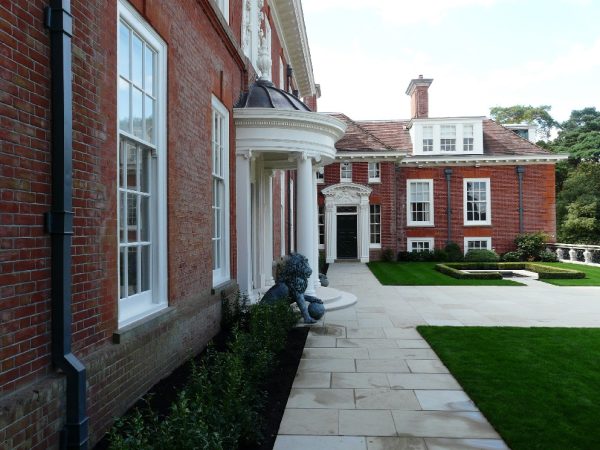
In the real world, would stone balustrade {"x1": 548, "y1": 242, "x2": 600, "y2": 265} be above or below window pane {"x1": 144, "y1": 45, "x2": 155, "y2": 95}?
below

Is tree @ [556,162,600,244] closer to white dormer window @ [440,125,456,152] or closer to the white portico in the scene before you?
white dormer window @ [440,125,456,152]

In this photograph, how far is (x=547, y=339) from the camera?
8.40 m

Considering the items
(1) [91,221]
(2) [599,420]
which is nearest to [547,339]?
(2) [599,420]

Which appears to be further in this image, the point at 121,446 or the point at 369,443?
the point at 369,443

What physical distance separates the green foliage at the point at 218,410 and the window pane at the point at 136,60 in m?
2.93

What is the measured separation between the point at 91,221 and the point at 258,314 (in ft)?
A: 11.8

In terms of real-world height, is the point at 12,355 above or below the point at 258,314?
above

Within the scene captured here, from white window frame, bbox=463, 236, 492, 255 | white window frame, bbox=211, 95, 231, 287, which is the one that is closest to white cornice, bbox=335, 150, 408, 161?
white window frame, bbox=463, 236, 492, 255

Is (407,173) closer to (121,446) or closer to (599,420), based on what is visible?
(599,420)

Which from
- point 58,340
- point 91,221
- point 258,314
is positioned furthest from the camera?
point 258,314

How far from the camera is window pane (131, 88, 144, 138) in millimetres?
5188

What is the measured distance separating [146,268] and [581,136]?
176ft

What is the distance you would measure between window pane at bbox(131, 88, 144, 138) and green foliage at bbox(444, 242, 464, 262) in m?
23.8

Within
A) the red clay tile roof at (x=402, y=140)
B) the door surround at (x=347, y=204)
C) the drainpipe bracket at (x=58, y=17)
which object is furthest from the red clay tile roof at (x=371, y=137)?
the drainpipe bracket at (x=58, y=17)
